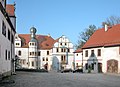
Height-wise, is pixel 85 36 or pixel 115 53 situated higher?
pixel 85 36

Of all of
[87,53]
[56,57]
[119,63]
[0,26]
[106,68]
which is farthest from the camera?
[56,57]

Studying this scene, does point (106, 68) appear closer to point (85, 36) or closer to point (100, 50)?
point (100, 50)

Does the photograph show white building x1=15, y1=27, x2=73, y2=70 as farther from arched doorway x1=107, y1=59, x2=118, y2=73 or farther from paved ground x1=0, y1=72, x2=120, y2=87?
paved ground x1=0, y1=72, x2=120, y2=87

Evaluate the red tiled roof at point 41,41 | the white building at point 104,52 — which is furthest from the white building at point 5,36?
the red tiled roof at point 41,41

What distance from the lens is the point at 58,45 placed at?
84.1 metres

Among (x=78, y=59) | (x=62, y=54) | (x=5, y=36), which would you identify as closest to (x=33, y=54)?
(x=62, y=54)

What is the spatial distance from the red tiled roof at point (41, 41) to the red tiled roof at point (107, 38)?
32.3 m

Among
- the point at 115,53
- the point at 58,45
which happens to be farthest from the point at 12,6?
the point at 58,45

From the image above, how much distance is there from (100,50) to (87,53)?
5706 millimetres

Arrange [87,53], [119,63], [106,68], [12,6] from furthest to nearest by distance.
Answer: [87,53]
[106,68]
[119,63]
[12,6]

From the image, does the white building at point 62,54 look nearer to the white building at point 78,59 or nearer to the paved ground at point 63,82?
the white building at point 78,59

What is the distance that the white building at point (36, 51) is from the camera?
84.4 meters

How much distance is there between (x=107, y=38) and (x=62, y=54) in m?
31.0

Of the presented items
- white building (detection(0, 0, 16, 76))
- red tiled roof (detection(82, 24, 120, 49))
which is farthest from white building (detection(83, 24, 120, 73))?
white building (detection(0, 0, 16, 76))
